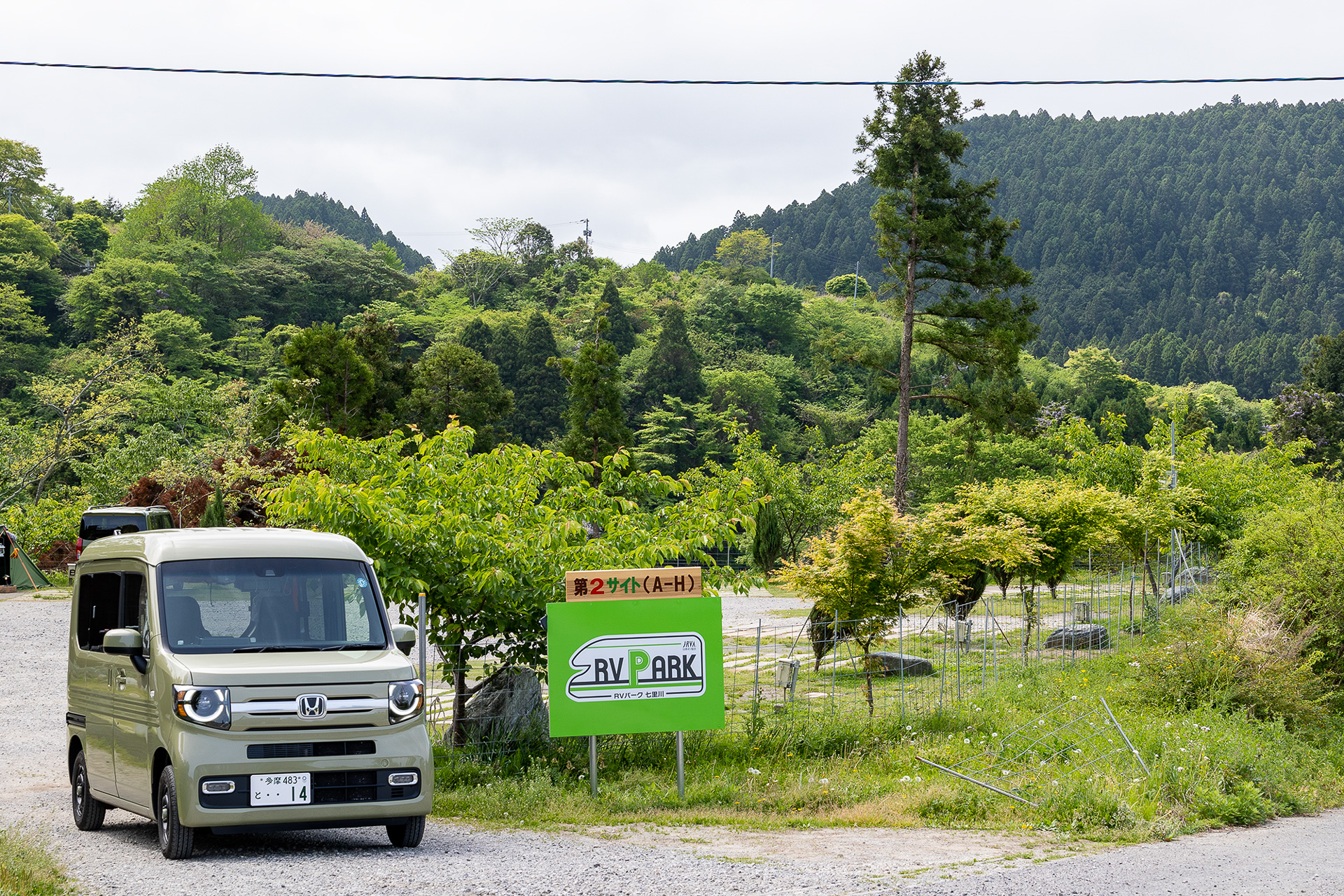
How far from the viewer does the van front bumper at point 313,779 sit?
21.1 feet

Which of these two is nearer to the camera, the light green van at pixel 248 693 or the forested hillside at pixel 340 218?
the light green van at pixel 248 693

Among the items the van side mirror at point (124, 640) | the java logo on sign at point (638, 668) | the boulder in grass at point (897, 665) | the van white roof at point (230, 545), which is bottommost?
the boulder in grass at point (897, 665)

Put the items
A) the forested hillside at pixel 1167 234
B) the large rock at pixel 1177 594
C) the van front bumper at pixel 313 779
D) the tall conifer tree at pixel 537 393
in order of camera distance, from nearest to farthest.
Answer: the van front bumper at pixel 313 779, the large rock at pixel 1177 594, the tall conifer tree at pixel 537 393, the forested hillside at pixel 1167 234

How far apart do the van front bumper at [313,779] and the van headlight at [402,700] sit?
0.07 metres

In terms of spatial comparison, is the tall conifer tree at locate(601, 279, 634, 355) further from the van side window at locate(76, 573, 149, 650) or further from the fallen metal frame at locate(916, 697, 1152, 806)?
the van side window at locate(76, 573, 149, 650)

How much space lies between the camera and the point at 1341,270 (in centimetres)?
13962

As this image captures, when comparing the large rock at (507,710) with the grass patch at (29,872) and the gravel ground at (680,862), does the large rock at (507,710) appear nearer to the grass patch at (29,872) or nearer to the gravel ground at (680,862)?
the gravel ground at (680,862)

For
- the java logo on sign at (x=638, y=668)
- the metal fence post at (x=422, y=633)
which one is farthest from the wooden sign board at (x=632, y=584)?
the metal fence post at (x=422, y=633)

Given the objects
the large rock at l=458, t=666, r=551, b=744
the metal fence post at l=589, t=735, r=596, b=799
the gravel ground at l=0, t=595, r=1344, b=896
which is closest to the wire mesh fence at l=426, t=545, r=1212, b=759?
the large rock at l=458, t=666, r=551, b=744

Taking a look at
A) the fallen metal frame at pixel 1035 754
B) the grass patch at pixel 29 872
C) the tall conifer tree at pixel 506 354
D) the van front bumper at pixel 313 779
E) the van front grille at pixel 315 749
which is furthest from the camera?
the tall conifer tree at pixel 506 354

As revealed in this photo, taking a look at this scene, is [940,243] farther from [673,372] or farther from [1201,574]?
[673,372]

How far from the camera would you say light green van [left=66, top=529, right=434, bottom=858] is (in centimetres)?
652

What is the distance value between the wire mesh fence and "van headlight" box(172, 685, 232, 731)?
3.44m

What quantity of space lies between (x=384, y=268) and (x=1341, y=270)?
120034mm
